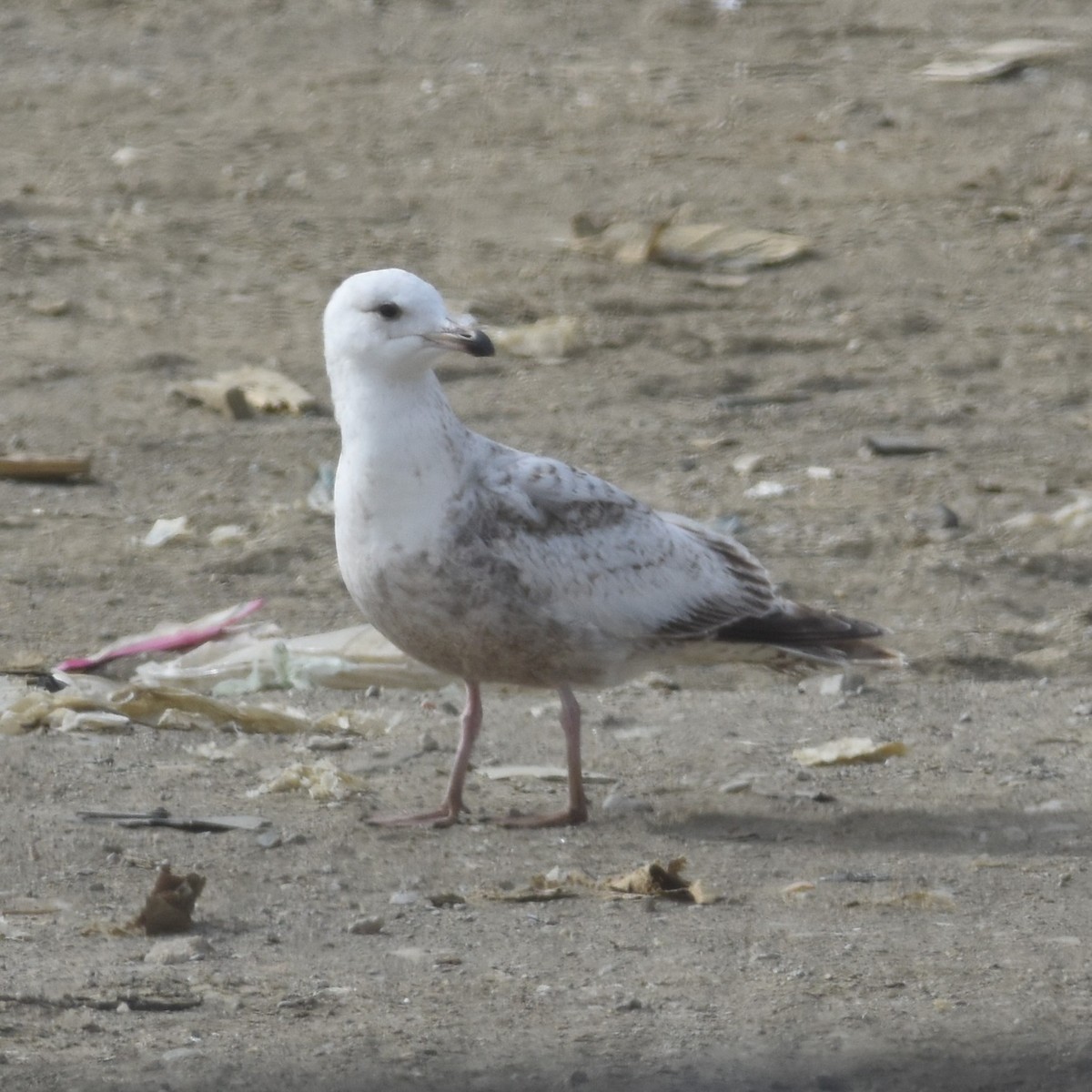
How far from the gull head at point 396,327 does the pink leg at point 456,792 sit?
2.66 feet

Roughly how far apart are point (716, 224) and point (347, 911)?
7.11m

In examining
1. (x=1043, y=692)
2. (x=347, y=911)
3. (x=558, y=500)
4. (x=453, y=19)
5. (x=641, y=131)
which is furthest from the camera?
(x=453, y=19)

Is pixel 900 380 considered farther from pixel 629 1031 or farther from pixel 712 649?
pixel 629 1031

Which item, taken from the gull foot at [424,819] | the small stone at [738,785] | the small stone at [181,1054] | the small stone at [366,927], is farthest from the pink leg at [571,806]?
the small stone at [181,1054]

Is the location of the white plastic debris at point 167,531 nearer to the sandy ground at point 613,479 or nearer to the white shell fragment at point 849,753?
the sandy ground at point 613,479

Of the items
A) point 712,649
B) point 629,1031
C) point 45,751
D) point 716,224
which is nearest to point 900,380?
point 716,224

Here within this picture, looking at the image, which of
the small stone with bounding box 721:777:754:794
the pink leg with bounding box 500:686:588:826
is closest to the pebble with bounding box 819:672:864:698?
the small stone with bounding box 721:777:754:794

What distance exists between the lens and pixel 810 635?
20.0 ft

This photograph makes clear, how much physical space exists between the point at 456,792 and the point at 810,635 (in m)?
1.10

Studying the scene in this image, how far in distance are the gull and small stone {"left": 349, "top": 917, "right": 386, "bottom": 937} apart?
804 millimetres

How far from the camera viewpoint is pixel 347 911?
16.0ft

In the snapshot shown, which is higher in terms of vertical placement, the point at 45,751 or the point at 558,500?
the point at 558,500

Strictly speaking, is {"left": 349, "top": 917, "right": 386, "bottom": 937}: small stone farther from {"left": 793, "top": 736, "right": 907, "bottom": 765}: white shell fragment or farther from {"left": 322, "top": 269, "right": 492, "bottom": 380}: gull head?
{"left": 793, "top": 736, "right": 907, "bottom": 765}: white shell fragment

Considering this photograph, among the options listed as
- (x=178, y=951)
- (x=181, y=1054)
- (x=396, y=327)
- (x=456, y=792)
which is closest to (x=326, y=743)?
A: (x=456, y=792)
